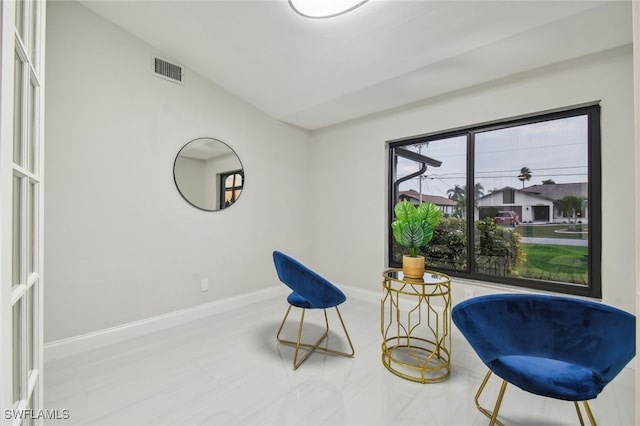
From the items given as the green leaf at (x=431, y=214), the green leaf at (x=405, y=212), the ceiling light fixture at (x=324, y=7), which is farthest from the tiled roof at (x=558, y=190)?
the ceiling light fixture at (x=324, y=7)

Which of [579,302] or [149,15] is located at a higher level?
[149,15]

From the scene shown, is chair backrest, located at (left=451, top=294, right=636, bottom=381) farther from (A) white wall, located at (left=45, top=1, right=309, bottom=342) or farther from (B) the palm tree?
(A) white wall, located at (left=45, top=1, right=309, bottom=342)

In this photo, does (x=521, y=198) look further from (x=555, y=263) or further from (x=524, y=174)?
(x=555, y=263)

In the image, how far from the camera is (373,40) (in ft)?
7.20

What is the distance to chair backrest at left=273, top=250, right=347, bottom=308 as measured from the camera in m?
2.00

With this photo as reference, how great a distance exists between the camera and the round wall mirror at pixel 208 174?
2871 millimetres

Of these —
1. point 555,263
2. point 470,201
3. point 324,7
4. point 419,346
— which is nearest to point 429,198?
point 470,201

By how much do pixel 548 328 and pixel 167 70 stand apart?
11.8ft

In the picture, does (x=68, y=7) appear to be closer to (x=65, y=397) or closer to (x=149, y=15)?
(x=149, y=15)

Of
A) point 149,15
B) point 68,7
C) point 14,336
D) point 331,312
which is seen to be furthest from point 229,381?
point 68,7

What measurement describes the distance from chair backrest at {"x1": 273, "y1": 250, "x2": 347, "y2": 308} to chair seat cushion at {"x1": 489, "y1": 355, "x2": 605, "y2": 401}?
103cm

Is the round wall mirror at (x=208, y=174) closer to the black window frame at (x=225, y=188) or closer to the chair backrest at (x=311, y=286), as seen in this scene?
the black window frame at (x=225, y=188)

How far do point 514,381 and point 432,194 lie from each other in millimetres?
2197

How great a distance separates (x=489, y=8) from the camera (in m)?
1.78
